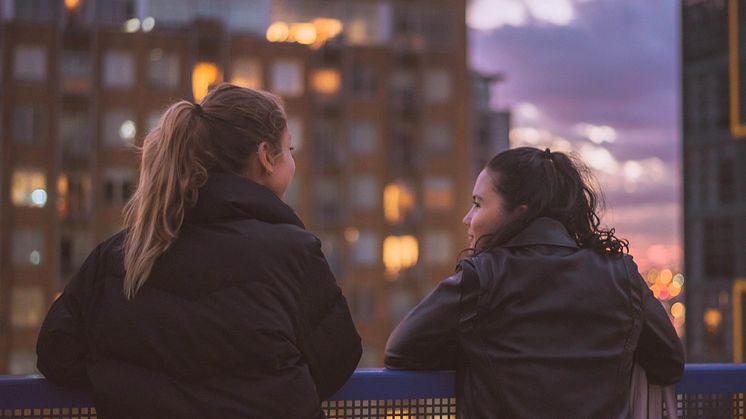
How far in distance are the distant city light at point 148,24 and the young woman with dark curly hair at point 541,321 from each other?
46183 mm

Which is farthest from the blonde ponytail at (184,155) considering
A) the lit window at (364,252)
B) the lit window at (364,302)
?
the lit window at (364,252)

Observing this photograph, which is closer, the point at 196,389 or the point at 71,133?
the point at 196,389

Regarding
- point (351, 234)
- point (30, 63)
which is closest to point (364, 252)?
point (351, 234)

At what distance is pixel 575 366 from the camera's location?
9.07ft

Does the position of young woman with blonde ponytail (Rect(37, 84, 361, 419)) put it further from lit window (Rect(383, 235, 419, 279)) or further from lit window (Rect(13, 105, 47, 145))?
lit window (Rect(383, 235, 419, 279))

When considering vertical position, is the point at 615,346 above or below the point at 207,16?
below

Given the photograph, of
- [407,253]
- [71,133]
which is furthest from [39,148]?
[407,253]

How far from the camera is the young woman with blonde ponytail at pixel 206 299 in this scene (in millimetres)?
2490

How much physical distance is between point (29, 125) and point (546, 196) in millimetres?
45370

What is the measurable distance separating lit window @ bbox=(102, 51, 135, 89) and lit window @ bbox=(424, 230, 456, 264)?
55.6ft

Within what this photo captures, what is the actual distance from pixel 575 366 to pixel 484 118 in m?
66.3

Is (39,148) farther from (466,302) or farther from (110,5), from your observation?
(466,302)

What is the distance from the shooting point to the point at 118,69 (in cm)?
4662

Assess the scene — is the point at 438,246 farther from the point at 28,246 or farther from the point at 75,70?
the point at 28,246
